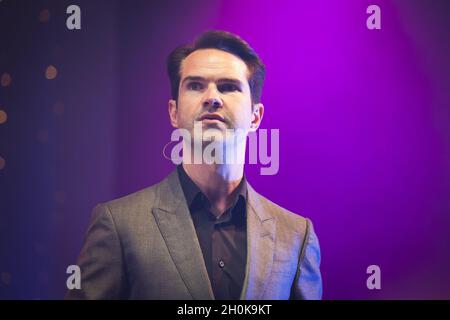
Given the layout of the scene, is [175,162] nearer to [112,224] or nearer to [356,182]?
[112,224]

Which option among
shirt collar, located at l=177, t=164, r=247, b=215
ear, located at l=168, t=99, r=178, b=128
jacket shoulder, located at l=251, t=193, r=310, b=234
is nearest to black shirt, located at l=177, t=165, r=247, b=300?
shirt collar, located at l=177, t=164, r=247, b=215

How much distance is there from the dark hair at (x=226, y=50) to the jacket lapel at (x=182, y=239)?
487 millimetres

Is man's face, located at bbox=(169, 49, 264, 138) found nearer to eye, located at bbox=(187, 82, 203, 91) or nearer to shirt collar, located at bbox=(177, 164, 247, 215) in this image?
eye, located at bbox=(187, 82, 203, 91)

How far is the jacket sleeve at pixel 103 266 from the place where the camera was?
210 cm

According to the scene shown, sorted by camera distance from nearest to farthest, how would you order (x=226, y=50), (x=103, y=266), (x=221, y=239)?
1. (x=103, y=266)
2. (x=221, y=239)
3. (x=226, y=50)

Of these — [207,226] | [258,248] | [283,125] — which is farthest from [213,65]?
[258,248]

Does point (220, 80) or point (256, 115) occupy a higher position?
point (220, 80)

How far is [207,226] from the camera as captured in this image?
2.22 m

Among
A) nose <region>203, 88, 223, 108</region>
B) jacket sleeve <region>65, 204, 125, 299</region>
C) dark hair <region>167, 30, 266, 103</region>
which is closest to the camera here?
jacket sleeve <region>65, 204, 125, 299</region>

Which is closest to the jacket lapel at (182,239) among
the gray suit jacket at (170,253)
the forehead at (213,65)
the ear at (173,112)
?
the gray suit jacket at (170,253)

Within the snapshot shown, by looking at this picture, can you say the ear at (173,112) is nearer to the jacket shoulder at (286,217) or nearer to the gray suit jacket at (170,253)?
the gray suit jacket at (170,253)

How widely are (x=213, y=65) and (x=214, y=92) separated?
13 cm

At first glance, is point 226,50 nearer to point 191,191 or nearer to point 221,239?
point 191,191

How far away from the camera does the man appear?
2.12 m
